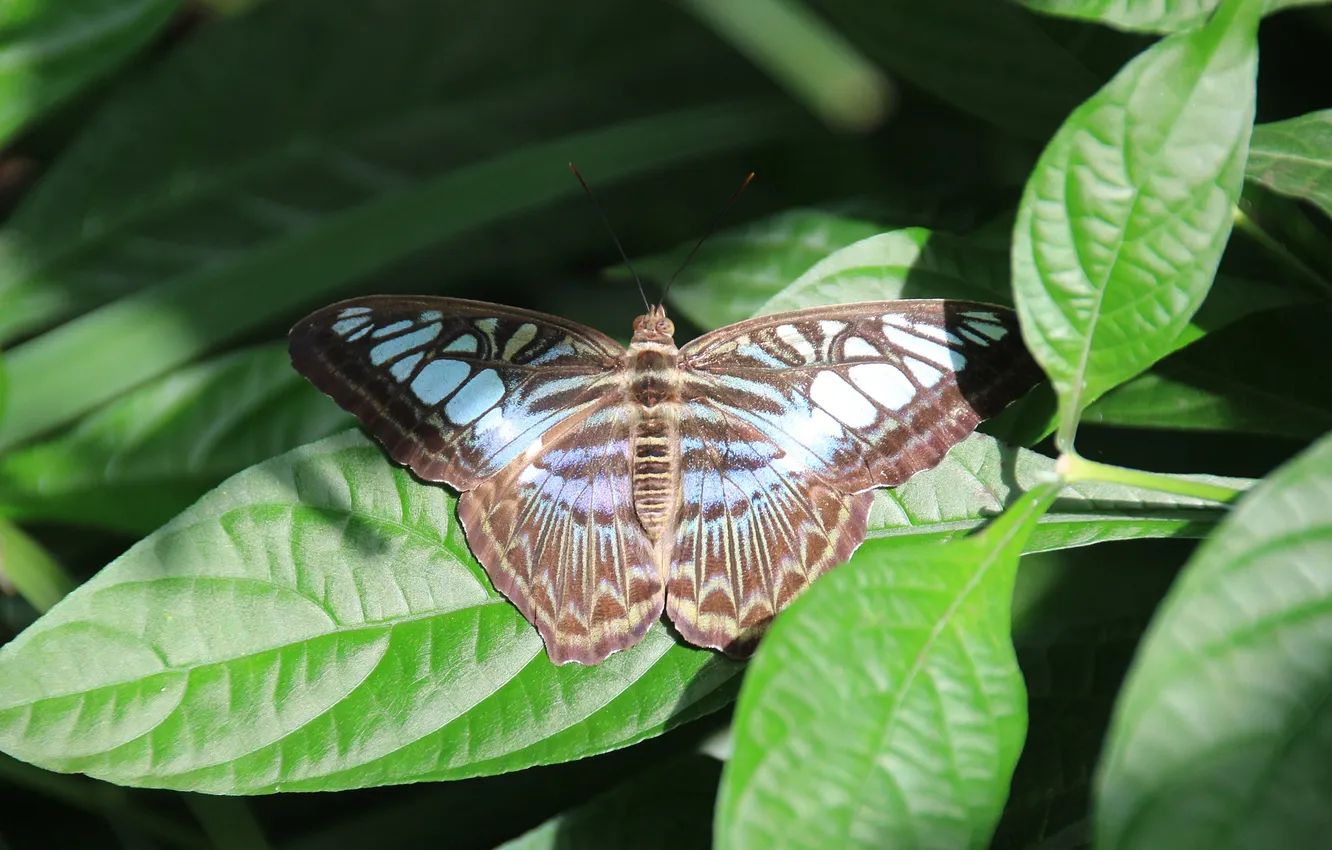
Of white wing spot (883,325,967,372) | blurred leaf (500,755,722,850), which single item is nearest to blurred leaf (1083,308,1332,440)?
white wing spot (883,325,967,372)

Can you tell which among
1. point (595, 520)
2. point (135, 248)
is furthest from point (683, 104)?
point (595, 520)

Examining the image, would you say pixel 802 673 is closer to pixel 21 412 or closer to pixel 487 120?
pixel 21 412

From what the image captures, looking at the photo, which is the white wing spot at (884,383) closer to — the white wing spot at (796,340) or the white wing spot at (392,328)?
the white wing spot at (796,340)

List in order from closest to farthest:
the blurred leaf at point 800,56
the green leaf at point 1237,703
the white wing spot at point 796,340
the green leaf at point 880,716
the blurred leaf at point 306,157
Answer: the green leaf at point 1237,703, the green leaf at point 880,716, the white wing spot at point 796,340, the blurred leaf at point 306,157, the blurred leaf at point 800,56

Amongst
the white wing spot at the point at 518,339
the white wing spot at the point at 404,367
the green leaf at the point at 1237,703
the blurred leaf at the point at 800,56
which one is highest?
the blurred leaf at the point at 800,56

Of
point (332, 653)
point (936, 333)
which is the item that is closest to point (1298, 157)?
point (936, 333)

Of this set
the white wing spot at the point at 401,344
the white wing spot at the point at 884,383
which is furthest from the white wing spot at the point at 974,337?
the white wing spot at the point at 401,344

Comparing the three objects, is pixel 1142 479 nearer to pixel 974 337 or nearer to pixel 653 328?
pixel 974 337
